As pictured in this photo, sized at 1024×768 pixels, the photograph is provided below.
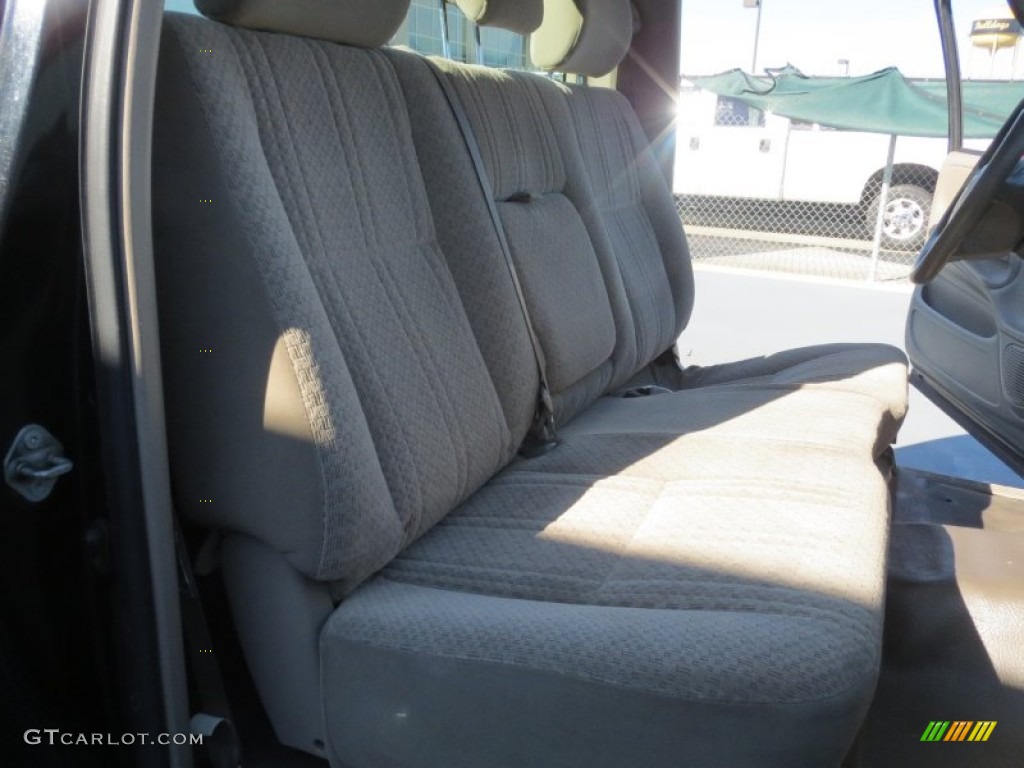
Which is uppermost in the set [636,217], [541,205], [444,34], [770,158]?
[444,34]

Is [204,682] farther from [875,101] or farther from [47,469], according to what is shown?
[875,101]

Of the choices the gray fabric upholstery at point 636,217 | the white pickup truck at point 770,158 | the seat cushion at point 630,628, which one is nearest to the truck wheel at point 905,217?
the white pickup truck at point 770,158

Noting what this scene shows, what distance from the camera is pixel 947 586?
4.30ft

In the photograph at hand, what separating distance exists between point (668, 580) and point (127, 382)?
1.94 feet

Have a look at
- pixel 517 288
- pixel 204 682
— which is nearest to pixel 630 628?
pixel 204 682

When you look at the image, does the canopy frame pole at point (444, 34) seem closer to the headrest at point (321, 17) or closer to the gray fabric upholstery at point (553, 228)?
the gray fabric upholstery at point (553, 228)

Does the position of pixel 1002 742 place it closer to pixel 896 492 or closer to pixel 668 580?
pixel 668 580

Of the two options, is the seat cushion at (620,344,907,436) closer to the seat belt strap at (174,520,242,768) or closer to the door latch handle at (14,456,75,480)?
the seat belt strap at (174,520,242,768)

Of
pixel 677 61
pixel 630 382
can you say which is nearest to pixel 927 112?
pixel 677 61

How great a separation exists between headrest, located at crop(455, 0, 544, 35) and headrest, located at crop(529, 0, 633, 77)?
204mm

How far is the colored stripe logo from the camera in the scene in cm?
118

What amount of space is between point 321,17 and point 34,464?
632 millimetres

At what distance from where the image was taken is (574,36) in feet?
6.34

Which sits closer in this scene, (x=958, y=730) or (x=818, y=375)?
(x=958, y=730)
